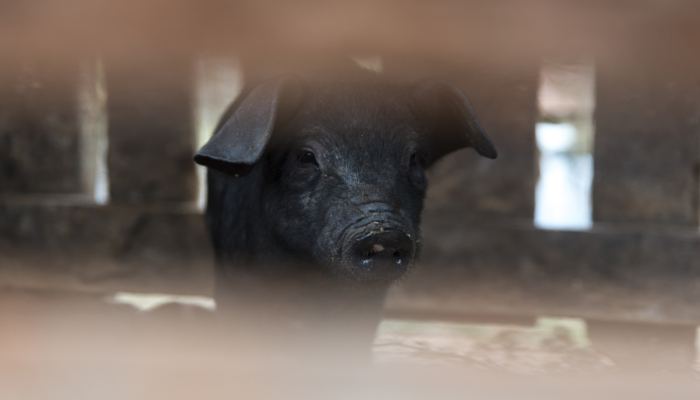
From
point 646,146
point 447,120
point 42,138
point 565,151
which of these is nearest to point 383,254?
point 447,120

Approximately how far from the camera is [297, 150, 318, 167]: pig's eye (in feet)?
9.06

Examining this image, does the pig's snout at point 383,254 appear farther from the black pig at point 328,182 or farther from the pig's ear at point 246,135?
the pig's ear at point 246,135

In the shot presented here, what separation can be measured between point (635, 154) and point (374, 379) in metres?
2.55

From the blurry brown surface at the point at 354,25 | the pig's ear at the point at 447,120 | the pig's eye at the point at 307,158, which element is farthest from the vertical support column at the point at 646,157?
the pig's eye at the point at 307,158

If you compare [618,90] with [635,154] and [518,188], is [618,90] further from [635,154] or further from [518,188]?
[518,188]

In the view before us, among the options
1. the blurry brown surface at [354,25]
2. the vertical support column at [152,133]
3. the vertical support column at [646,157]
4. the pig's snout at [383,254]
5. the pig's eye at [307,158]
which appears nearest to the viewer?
the pig's snout at [383,254]

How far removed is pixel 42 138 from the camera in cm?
433

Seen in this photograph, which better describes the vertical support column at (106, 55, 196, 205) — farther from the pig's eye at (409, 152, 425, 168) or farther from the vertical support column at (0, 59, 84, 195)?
the pig's eye at (409, 152, 425, 168)

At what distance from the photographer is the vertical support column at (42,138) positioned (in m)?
4.19

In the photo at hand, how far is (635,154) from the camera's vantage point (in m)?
3.75

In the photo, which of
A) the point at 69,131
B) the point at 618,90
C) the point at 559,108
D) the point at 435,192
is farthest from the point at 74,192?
the point at 559,108

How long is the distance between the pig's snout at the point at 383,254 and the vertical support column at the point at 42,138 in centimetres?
229

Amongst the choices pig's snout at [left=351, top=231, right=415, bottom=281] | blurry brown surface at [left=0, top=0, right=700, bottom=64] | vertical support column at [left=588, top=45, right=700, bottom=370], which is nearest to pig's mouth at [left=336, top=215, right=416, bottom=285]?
pig's snout at [left=351, top=231, right=415, bottom=281]

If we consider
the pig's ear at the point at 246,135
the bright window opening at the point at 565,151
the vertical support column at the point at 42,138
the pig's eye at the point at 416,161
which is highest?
the pig's ear at the point at 246,135
